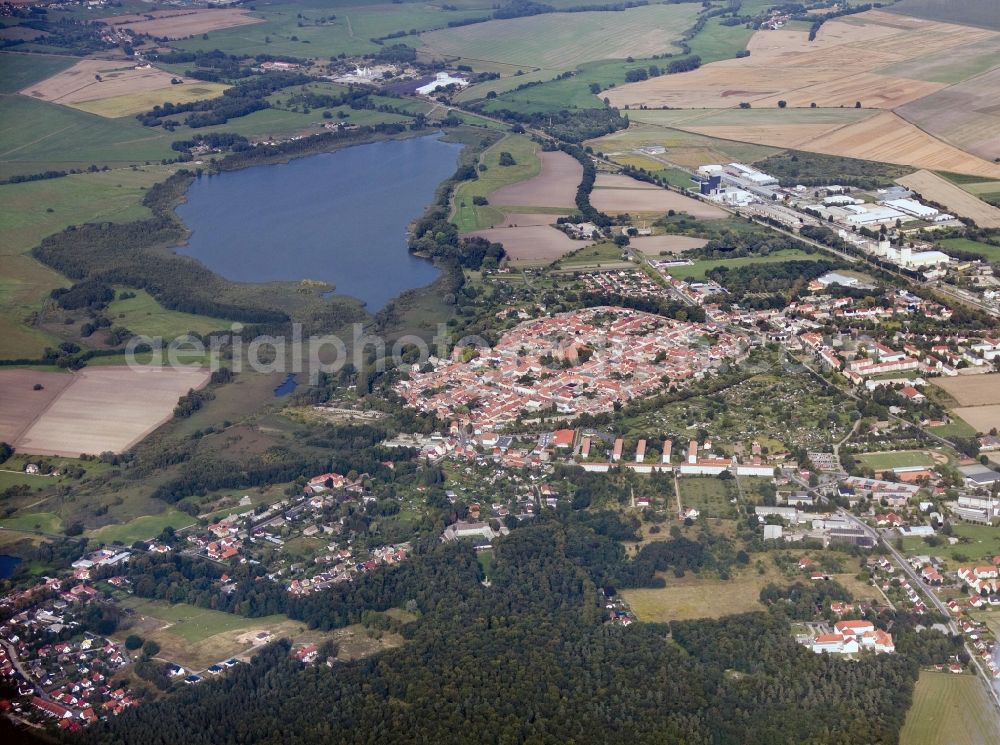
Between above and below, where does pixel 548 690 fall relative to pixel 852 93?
below

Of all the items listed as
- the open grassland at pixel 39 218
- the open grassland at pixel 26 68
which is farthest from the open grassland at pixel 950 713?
the open grassland at pixel 26 68

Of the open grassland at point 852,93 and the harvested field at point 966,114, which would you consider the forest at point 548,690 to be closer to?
the open grassland at point 852,93

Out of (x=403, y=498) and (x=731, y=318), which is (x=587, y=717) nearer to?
(x=403, y=498)

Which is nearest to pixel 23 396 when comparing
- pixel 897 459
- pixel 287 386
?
pixel 287 386

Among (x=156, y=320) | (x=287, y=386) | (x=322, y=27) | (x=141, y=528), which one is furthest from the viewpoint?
(x=322, y=27)

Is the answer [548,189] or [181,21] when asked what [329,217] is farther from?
[181,21]

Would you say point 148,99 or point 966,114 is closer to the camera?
point 966,114

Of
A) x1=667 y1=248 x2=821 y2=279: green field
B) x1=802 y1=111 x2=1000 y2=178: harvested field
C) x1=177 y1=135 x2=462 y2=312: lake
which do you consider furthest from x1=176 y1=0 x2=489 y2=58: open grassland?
x1=667 y1=248 x2=821 y2=279: green field

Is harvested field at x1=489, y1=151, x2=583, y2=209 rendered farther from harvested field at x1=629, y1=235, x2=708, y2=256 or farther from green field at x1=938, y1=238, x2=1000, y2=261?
green field at x1=938, y1=238, x2=1000, y2=261
